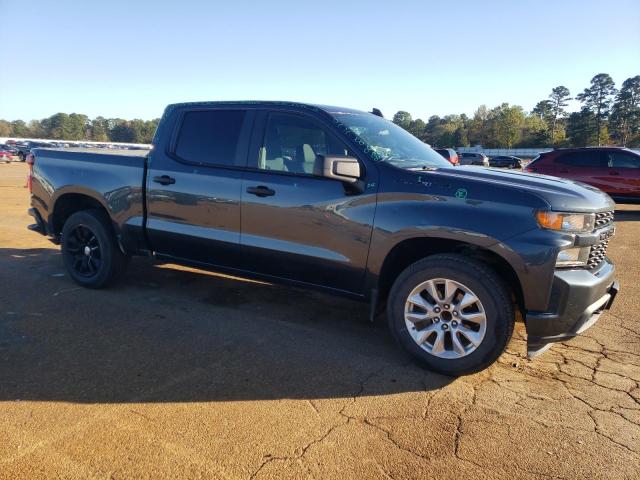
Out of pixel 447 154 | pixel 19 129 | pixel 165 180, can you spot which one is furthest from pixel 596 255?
pixel 19 129

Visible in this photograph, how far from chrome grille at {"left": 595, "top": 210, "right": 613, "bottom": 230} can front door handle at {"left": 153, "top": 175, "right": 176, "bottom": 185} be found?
354 centimetres

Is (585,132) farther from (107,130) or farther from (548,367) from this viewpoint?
(107,130)

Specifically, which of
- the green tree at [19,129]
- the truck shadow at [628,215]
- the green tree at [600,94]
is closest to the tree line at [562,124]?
the green tree at [600,94]

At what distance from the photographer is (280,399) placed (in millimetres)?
3115

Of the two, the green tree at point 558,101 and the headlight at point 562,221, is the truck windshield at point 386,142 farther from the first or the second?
the green tree at point 558,101

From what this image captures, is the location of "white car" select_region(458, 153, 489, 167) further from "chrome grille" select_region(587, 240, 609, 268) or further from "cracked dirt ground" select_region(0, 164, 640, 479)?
"chrome grille" select_region(587, 240, 609, 268)

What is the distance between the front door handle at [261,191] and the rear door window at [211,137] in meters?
0.31

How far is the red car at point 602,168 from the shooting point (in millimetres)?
12016

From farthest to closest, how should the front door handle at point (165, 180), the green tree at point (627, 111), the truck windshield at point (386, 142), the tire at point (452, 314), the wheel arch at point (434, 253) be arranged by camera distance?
the green tree at point (627, 111) → the front door handle at point (165, 180) → the truck windshield at point (386, 142) → the wheel arch at point (434, 253) → the tire at point (452, 314)

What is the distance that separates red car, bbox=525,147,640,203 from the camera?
12016 millimetres

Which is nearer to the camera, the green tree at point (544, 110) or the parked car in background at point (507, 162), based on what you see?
the parked car in background at point (507, 162)

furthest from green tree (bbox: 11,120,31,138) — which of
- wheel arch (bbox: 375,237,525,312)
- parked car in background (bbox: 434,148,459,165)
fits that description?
wheel arch (bbox: 375,237,525,312)

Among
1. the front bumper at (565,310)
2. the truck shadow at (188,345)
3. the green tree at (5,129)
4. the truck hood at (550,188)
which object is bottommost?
the green tree at (5,129)

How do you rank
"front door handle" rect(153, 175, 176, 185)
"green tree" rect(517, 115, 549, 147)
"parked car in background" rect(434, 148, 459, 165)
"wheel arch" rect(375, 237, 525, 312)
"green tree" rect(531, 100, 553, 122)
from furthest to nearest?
"green tree" rect(531, 100, 553, 122)
"green tree" rect(517, 115, 549, 147)
"parked car in background" rect(434, 148, 459, 165)
"front door handle" rect(153, 175, 176, 185)
"wheel arch" rect(375, 237, 525, 312)
